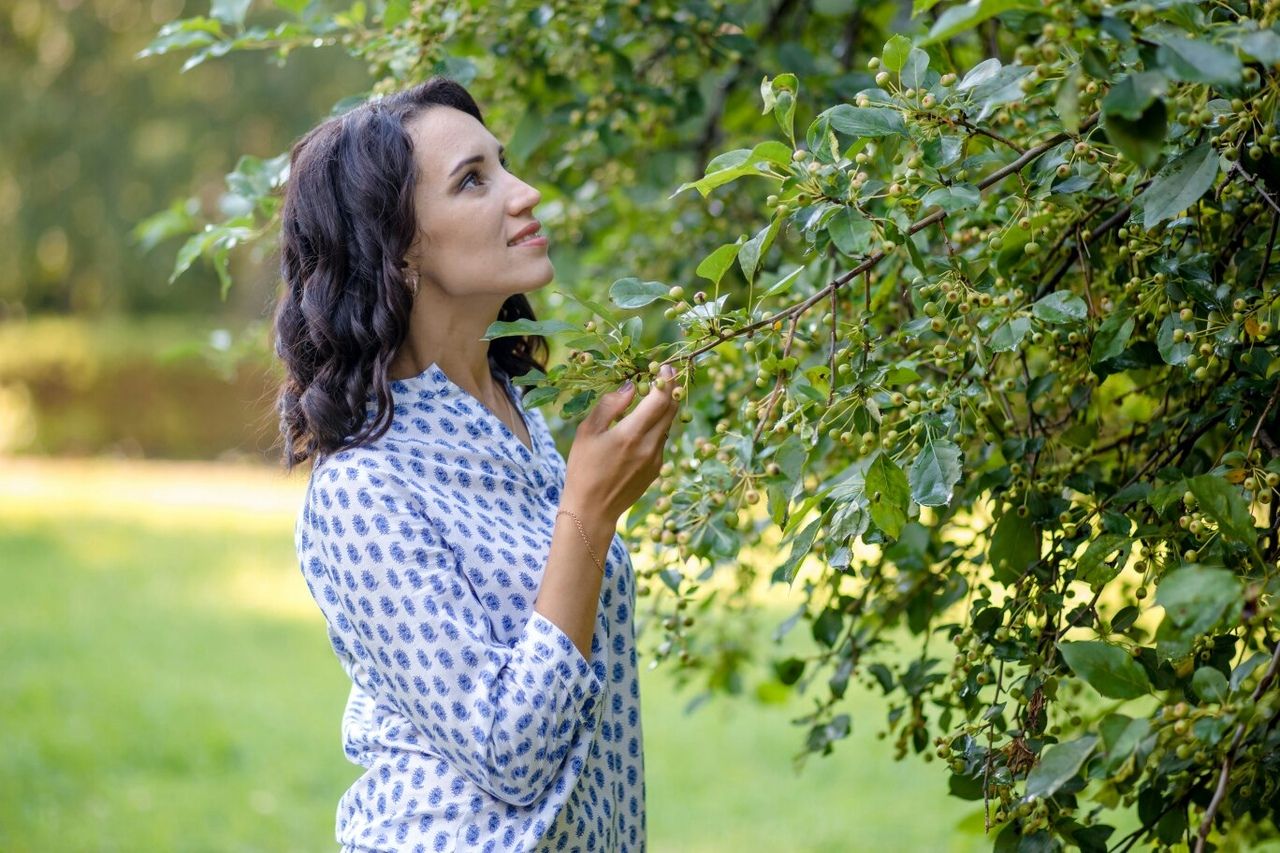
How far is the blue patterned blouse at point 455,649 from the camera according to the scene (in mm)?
1413

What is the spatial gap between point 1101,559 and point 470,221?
2.68 feet

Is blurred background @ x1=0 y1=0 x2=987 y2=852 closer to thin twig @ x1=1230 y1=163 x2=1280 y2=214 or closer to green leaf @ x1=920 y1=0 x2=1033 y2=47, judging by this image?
thin twig @ x1=1230 y1=163 x2=1280 y2=214

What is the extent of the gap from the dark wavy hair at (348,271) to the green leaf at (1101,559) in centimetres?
78

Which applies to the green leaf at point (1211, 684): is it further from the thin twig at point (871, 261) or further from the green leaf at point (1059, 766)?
the thin twig at point (871, 261)

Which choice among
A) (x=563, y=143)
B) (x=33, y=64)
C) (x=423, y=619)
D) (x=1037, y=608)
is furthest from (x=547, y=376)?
(x=33, y=64)

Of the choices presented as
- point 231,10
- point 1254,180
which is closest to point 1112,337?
point 1254,180

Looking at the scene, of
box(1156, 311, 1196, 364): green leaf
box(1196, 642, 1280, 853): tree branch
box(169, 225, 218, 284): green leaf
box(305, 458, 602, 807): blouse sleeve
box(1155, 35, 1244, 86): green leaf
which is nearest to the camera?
Answer: box(1155, 35, 1244, 86): green leaf

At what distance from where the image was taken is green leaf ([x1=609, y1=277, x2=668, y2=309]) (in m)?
1.29

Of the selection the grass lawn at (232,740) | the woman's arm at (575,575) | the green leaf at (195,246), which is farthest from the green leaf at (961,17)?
the grass lawn at (232,740)

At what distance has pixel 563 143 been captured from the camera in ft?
8.23

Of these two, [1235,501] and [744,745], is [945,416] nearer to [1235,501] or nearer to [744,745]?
[1235,501]

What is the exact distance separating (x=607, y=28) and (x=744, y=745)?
3205 millimetres

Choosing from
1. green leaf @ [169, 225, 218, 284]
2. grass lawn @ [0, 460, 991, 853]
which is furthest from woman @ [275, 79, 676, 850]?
grass lawn @ [0, 460, 991, 853]

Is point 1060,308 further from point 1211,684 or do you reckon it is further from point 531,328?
point 531,328
